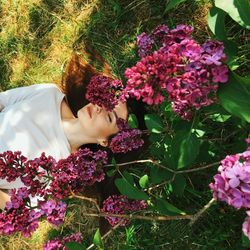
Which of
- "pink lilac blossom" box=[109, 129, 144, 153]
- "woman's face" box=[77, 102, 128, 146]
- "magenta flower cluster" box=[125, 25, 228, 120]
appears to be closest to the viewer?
"magenta flower cluster" box=[125, 25, 228, 120]

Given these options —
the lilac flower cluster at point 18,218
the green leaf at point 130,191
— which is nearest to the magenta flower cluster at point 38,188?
the lilac flower cluster at point 18,218

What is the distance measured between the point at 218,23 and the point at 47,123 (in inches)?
41.0

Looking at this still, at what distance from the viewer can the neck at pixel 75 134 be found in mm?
2123

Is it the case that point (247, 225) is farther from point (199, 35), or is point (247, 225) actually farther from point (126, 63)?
point (126, 63)

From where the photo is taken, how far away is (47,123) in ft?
7.25

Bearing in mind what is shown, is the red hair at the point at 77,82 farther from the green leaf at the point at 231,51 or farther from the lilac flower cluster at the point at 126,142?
the green leaf at the point at 231,51

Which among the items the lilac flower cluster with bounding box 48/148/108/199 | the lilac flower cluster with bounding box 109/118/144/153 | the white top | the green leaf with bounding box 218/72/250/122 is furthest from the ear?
the green leaf with bounding box 218/72/250/122

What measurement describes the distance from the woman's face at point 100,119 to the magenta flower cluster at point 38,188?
20.1 inches

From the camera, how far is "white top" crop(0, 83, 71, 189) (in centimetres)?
215

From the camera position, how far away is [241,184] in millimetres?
896

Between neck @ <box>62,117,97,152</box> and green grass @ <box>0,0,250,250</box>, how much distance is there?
1.67 feet

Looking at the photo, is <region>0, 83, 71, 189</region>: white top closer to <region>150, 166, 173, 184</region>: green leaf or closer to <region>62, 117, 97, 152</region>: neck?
<region>62, 117, 97, 152</region>: neck

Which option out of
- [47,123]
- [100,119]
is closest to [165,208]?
[100,119]

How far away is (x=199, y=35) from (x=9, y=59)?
1243 millimetres
